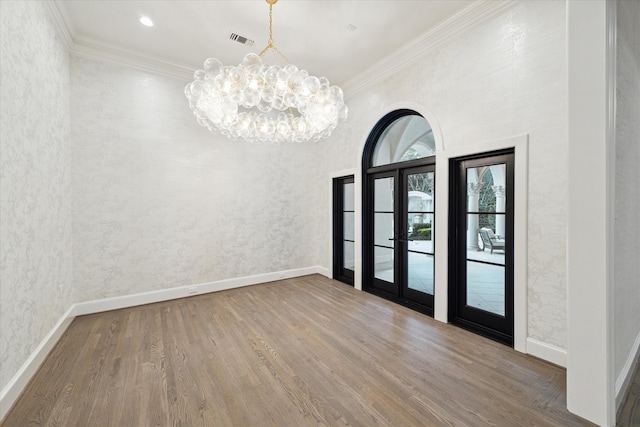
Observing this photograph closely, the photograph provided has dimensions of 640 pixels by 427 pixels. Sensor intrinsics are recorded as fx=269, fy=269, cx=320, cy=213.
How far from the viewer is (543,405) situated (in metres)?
1.94

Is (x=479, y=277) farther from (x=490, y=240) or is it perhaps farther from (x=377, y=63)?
(x=377, y=63)

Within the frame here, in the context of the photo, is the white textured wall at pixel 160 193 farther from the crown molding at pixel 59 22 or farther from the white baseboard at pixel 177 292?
the crown molding at pixel 59 22

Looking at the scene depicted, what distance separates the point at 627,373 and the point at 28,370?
504cm

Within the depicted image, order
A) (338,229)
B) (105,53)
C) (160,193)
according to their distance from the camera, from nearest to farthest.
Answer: (105,53) < (160,193) < (338,229)

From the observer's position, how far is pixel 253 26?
3.35m

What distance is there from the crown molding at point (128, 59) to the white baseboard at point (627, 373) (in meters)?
6.11

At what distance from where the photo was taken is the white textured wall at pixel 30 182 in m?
2.03

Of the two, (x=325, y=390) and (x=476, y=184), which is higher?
(x=476, y=184)

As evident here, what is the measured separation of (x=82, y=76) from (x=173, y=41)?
132cm

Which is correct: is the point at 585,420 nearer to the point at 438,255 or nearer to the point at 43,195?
the point at 438,255

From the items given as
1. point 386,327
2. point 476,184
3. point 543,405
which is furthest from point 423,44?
point 543,405

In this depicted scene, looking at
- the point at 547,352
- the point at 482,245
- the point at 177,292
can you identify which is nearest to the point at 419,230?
the point at 482,245

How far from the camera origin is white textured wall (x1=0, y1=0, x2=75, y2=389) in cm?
203

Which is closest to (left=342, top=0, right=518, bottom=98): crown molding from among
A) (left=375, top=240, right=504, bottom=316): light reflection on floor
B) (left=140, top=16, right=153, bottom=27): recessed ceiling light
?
(left=375, top=240, right=504, bottom=316): light reflection on floor
